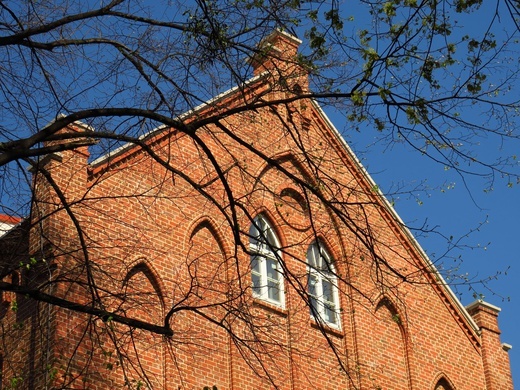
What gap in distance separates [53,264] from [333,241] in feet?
21.7

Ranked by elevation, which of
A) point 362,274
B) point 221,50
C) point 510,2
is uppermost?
point 362,274

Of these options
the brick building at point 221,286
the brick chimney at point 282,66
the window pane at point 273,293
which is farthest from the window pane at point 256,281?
the brick chimney at point 282,66

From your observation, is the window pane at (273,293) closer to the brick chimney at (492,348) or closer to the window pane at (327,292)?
the window pane at (327,292)

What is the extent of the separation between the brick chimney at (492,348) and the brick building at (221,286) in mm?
Result: 37

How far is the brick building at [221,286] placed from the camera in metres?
15.7

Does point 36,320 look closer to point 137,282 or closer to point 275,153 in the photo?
point 137,282

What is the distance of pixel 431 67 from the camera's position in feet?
37.0

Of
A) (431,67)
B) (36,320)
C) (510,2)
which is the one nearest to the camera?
(510,2)

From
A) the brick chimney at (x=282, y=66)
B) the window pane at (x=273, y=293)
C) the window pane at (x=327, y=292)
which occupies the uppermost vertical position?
the window pane at (x=327, y=292)

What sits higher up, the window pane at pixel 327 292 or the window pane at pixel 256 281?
the window pane at pixel 327 292

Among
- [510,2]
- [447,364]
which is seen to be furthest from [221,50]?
[447,364]

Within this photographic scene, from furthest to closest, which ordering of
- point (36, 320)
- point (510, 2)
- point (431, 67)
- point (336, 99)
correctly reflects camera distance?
point (36, 320) < point (336, 99) < point (431, 67) < point (510, 2)

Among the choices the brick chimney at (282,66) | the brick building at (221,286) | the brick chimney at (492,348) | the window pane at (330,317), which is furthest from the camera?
the brick chimney at (492,348)

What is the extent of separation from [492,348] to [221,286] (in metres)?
6.47
